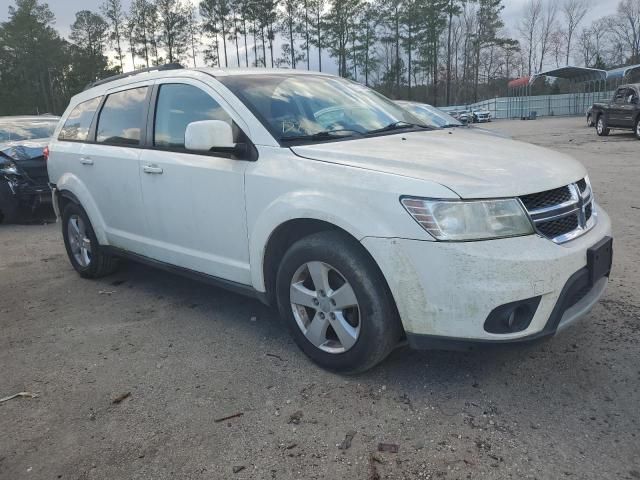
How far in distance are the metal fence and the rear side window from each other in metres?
44.2

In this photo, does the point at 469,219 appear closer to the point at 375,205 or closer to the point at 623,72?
the point at 375,205

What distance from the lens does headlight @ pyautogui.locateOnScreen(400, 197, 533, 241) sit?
253cm

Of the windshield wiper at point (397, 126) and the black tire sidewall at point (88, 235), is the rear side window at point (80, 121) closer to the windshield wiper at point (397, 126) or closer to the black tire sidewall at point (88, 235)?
the black tire sidewall at point (88, 235)

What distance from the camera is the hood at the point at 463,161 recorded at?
103 inches

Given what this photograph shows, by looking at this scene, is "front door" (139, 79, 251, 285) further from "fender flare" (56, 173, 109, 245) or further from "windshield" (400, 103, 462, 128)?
"windshield" (400, 103, 462, 128)

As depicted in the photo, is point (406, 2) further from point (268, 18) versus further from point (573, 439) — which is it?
point (573, 439)

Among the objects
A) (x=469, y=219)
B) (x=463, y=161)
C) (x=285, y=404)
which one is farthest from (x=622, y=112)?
(x=285, y=404)

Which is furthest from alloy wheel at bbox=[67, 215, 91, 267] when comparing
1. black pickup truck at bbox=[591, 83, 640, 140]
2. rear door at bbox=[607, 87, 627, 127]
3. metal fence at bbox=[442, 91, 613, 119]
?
metal fence at bbox=[442, 91, 613, 119]

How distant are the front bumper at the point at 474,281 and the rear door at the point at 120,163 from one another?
93.8 inches

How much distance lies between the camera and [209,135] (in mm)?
3211

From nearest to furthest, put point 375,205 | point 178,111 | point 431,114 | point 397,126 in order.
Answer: point 375,205 → point 397,126 → point 178,111 → point 431,114

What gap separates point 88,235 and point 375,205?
11.2 feet

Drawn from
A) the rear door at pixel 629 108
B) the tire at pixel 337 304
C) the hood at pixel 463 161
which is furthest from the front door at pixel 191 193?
the rear door at pixel 629 108

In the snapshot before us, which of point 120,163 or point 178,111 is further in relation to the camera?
point 120,163
